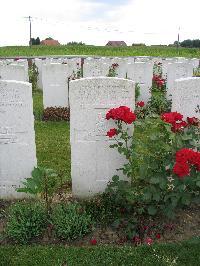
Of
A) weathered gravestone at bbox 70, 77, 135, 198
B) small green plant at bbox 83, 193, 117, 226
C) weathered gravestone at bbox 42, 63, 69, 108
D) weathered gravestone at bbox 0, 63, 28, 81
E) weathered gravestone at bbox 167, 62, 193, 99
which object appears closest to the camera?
small green plant at bbox 83, 193, 117, 226

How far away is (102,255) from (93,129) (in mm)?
1604

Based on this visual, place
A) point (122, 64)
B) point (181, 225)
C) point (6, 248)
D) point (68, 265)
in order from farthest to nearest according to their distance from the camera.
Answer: point (122, 64) → point (181, 225) → point (6, 248) → point (68, 265)

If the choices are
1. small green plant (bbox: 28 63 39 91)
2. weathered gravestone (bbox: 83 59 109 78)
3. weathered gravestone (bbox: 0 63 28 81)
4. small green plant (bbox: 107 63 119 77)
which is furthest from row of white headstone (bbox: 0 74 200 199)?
small green plant (bbox: 28 63 39 91)

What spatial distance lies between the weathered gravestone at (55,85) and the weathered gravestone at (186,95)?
5100 millimetres

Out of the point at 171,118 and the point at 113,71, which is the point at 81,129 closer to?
the point at 171,118

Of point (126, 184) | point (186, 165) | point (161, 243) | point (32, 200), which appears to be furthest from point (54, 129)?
point (186, 165)

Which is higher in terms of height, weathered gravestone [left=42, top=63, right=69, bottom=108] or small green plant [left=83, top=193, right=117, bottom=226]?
weathered gravestone [left=42, top=63, right=69, bottom=108]

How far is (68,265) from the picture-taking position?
3.93 meters

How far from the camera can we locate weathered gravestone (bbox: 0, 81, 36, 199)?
4879 mm

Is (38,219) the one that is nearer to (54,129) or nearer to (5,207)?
(5,207)

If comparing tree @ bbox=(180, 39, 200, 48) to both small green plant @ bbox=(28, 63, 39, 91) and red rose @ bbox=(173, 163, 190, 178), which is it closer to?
small green plant @ bbox=(28, 63, 39, 91)

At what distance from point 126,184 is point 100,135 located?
0.75m

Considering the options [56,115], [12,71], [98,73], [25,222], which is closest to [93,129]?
[25,222]

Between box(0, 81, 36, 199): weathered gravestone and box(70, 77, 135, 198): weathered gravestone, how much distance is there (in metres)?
0.56
